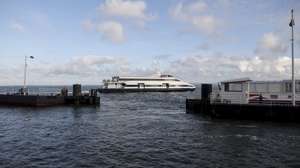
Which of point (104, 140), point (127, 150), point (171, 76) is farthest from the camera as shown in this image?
point (171, 76)

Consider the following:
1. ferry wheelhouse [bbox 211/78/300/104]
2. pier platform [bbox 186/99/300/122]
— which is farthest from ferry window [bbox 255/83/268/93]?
pier platform [bbox 186/99/300/122]

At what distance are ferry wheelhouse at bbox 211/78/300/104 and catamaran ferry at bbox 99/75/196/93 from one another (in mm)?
86373

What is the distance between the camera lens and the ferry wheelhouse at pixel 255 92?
38.4m

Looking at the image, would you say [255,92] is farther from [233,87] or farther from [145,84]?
[145,84]

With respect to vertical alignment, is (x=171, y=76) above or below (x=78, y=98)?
above

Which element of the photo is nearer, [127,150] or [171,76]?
[127,150]

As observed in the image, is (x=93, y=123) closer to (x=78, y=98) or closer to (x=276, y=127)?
(x=276, y=127)

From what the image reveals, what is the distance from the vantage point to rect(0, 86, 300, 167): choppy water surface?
1936 cm

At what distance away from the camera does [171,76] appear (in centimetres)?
13700

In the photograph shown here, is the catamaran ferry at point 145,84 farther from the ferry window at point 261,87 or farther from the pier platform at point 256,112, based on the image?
the ferry window at point 261,87

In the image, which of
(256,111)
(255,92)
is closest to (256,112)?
(256,111)

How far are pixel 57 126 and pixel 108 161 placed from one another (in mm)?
16724

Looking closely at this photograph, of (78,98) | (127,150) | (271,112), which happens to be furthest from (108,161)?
(78,98)

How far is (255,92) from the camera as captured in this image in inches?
1593
